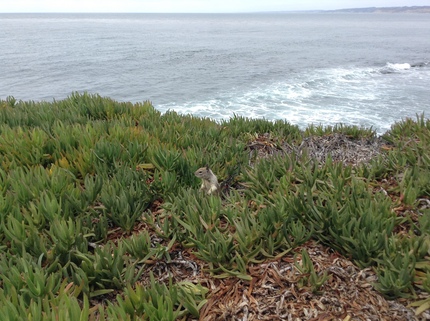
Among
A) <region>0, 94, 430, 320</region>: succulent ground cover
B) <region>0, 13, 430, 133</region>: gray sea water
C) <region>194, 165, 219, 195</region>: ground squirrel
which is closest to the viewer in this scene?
<region>0, 94, 430, 320</region>: succulent ground cover

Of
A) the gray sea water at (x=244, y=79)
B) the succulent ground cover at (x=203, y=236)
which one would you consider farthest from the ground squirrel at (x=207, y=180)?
the gray sea water at (x=244, y=79)

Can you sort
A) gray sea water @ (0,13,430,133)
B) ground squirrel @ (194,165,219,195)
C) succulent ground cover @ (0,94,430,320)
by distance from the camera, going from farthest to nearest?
gray sea water @ (0,13,430,133) < ground squirrel @ (194,165,219,195) < succulent ground cover @ (0,94,430,320)

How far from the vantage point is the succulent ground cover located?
8.29ft

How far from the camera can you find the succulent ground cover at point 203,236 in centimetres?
253

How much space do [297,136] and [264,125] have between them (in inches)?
29.2

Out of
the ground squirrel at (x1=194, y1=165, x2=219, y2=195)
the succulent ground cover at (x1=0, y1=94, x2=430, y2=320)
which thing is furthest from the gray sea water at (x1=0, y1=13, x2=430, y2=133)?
the ground squirrel at (x1=194, y1=165, x2=219, y2=195)

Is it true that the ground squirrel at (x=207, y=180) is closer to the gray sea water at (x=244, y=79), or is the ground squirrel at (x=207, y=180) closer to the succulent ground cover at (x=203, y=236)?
the succulent ground cover at (x=203, y=236)

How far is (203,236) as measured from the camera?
10.3ft

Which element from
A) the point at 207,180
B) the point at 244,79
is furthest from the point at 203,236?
the point at 244,79

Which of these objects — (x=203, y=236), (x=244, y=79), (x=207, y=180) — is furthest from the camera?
(x=244, y=79)

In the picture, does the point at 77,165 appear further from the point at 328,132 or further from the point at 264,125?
the point at 328,132

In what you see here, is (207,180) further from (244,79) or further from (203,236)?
(244,79)

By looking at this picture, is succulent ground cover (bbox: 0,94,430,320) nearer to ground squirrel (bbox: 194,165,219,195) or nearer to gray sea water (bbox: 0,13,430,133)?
ground squirrel (bbox: 194,165,219,195)

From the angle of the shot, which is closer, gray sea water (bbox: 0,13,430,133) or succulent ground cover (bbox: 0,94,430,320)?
succulent ground cover (bbox: 0,94,430,320)
